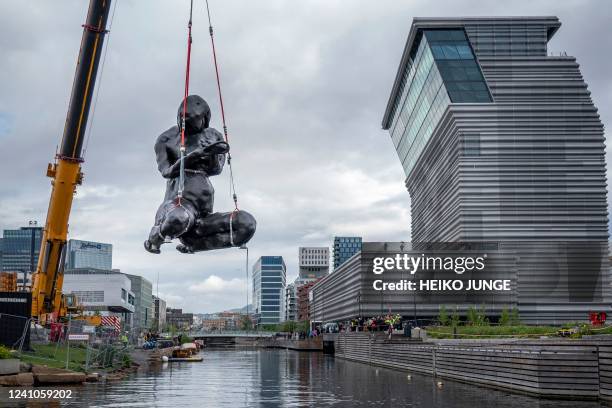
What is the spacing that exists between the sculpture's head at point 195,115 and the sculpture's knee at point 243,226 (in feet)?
4.81

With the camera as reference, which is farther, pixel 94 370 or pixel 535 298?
pixel 535 298

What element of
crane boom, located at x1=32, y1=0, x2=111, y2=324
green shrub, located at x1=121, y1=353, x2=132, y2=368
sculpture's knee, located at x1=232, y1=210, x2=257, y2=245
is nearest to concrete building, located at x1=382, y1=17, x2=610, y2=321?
green shrub, located at x1=121, y1=353, x2=132, y2=368

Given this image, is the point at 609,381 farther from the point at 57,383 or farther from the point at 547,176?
the point at 547,176

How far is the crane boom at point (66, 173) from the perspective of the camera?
2961cm

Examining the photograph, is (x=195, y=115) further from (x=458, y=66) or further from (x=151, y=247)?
(x=458, y=66)

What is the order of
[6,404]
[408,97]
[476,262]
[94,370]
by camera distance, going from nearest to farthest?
1. [6,404]
2. [94,370]
3. [476,262]
4. [408,97]

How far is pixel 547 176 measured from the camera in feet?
398

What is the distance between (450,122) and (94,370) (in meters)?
94.6

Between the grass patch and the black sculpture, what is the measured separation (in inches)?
933

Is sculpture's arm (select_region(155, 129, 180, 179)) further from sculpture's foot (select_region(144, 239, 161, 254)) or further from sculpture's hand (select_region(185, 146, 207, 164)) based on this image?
sculpture's foot (select_region(144, 239, 161, 254))

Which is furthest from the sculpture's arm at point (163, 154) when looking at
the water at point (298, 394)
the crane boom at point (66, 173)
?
the crane boom at point (66, 173)

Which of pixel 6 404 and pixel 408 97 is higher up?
pixel 408 97

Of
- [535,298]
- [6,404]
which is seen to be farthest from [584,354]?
[535,298]

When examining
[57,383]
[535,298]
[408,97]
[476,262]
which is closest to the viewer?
[57,383]
